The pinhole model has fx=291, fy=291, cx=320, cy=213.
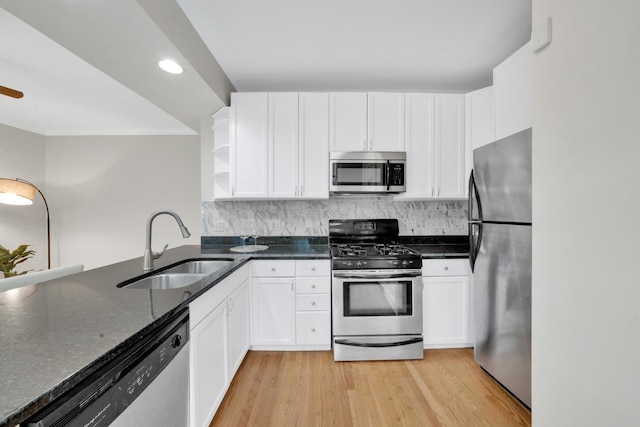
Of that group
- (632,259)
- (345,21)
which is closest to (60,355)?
(632,259)

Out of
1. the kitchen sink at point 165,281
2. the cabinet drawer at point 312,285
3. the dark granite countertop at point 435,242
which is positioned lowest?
the cabinet drawer at point 312,285

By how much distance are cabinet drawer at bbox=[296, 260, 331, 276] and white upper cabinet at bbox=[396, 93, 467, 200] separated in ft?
3.61

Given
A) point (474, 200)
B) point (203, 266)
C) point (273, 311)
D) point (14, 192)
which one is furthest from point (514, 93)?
point (14, 192)

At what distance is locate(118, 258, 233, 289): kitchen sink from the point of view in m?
1.68

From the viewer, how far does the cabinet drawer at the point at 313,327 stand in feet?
8.36

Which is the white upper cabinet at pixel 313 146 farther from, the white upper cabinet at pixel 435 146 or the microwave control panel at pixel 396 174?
the white upper cabinet at pixel 435 146

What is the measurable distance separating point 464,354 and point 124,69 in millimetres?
3498

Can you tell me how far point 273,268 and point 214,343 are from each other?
94 centimetres

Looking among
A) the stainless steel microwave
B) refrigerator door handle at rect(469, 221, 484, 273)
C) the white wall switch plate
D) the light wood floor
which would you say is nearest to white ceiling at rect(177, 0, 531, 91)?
the stainless steel microwave

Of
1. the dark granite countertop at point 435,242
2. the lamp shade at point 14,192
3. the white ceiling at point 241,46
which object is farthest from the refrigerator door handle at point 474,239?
the lamp shade at point 14,192

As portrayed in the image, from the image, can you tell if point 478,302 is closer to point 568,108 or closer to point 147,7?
point 568,108

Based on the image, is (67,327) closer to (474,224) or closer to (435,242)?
(474,224)

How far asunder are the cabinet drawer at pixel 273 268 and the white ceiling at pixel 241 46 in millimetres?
1529

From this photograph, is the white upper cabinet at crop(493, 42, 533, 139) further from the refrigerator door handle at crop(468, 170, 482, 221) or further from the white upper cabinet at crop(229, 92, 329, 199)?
the white upper cabinet at crop(229, 92, 329, 199)
